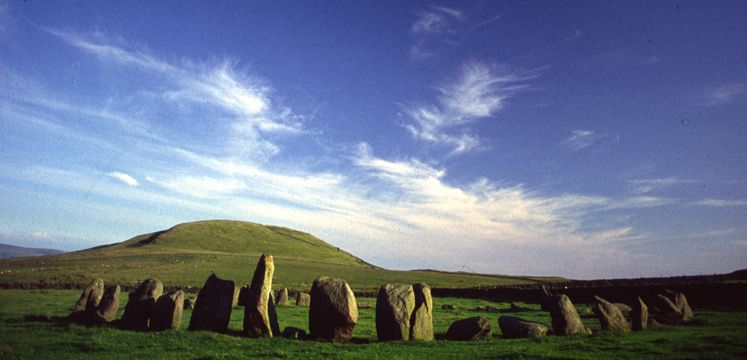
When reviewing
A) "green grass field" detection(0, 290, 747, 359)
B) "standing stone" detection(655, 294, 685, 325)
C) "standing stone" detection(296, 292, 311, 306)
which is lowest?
"standing stone" detection(296, 292, 311, 306)

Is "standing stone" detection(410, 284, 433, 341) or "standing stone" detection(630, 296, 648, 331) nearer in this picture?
"standing stone" detection(410, 284, 433, 341)

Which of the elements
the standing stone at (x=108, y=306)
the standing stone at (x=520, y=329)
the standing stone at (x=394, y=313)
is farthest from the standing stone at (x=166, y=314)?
the standing stone at (x=520, y=329)

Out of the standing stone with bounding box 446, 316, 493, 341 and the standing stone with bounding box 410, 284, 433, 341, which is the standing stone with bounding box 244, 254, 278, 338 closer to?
the standing stone with bounding box 410, 284, 433, 341

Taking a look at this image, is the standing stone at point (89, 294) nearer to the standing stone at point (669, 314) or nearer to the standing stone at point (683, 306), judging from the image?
the standing stone at point (669, 314)

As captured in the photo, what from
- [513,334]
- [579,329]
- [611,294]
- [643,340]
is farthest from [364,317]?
[611,294]

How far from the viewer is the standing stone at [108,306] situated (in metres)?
24.9

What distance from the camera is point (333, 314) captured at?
66.0ft

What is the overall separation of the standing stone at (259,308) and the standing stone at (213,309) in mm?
→ 1581

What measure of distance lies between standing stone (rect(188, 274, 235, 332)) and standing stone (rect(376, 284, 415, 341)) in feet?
27.1

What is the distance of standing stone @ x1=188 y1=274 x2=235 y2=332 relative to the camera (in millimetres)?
21453

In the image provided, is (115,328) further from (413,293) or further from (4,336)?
(413,293)

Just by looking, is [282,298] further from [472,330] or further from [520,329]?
[520,329]

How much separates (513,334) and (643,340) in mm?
5812

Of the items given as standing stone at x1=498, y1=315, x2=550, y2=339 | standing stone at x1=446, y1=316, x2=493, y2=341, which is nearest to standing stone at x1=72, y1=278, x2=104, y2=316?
standing stone at x1=446, y1=316, x2=493, y2=341
